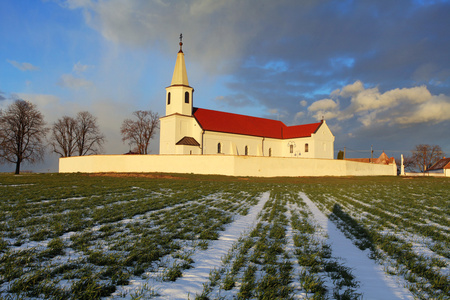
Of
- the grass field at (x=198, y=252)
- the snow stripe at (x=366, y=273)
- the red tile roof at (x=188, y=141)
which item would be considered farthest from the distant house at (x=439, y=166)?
the snow stripe at (x=366, y=273)

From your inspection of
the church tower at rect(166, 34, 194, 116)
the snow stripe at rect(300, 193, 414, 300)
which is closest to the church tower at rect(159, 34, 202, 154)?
the church tower at rect(166, 34, 194, 116)

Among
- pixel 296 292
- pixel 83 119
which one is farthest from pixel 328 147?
pixel 296 292

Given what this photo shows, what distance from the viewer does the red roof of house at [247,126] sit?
4603cm

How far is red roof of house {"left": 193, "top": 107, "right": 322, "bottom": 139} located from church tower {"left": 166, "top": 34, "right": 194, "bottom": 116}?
2.52 m

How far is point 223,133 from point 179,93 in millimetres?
9727

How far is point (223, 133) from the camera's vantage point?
46.0 meters

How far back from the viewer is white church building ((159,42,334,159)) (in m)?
43.0

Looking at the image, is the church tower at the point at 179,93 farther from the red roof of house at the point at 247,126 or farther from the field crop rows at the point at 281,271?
the field crop rows at the point at 281,271

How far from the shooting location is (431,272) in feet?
14.2

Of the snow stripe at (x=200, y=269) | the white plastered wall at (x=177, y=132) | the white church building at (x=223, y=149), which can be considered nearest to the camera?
the snow stripe at (x=200, y=269)

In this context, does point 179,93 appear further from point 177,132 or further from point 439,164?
point 439,164

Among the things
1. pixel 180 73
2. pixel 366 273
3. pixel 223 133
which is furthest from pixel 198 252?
pixel 180 73

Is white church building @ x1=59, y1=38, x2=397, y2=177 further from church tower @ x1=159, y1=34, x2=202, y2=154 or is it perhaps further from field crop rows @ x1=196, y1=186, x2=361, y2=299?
field crop rows @ x1=196, y1=186, x2=361, y2=299

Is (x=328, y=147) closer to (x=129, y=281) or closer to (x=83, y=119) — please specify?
(x=83, y=119)
